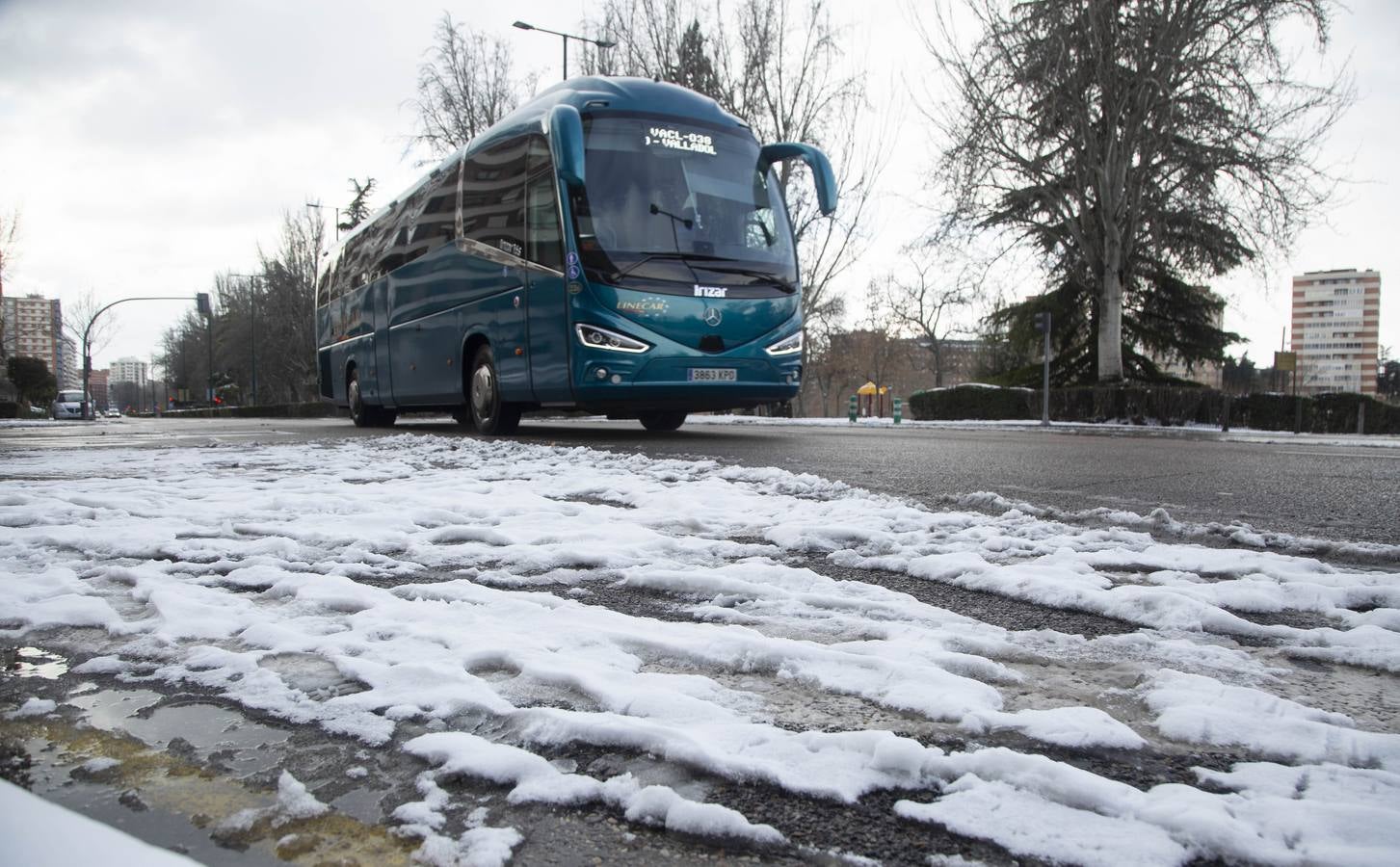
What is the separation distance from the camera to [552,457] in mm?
6547

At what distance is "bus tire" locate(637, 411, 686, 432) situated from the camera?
40.0ft

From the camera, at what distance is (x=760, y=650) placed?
193cm

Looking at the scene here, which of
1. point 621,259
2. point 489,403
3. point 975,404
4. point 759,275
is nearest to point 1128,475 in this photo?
point 759,275

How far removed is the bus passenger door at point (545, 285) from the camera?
8688 millimetres

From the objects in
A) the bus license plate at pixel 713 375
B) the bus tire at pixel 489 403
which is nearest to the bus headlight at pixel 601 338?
the bus license plate at pixel 713 375

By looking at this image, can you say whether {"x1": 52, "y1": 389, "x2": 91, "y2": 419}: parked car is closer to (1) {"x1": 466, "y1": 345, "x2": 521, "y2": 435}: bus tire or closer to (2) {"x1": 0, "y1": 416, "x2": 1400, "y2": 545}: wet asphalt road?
(1) {"x1": 466, "y1": 345, "x2": 521, "y2": 435}: bus tire

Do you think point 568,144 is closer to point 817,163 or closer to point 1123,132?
point 817,163

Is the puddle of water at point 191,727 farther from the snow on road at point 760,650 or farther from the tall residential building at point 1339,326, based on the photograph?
the tall residential building at point 1339,326

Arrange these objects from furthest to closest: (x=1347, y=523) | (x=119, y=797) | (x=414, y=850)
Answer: (x=1347, y=523) → (x=119, y=797) → (x=414, y=850)

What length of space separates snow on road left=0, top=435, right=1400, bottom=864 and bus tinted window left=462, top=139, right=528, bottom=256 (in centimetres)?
591

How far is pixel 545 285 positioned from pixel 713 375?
5.99 feet

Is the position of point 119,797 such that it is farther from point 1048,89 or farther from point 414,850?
point 1048,89

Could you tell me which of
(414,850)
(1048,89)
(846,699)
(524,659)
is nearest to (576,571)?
(524,659)

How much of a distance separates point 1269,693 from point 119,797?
1.87m
